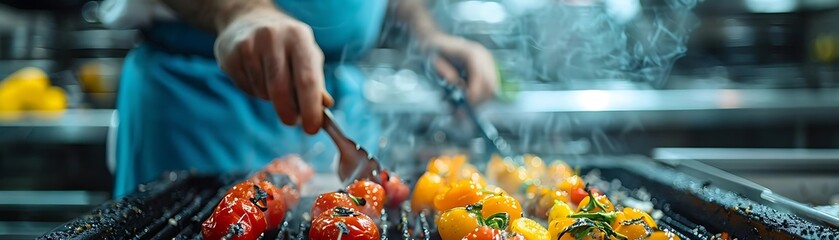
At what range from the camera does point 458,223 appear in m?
1.21

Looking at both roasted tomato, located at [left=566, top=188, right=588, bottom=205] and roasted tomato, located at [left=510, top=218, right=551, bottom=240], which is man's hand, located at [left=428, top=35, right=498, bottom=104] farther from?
roasted tomato, located at [left=510, top=218, right=551, bottom=240]

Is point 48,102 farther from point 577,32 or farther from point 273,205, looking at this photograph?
point 577,32

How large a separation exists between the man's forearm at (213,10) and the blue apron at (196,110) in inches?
12.2

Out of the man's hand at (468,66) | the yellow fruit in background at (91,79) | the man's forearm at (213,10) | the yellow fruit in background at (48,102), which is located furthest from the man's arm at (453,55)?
the yellow fruit in background at (91,79)

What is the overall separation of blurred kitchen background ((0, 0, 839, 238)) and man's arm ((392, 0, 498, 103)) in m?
0.19

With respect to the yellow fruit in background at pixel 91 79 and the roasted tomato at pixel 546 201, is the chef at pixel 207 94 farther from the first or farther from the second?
the yellow fruit in background at pixel 91 79

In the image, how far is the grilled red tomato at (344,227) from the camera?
1119 millimetres

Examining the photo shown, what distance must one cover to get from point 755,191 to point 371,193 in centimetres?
85

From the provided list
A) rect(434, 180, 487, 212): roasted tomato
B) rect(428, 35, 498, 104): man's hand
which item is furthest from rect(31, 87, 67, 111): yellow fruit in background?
rect(434, 180, 487, 212): roasted tomato

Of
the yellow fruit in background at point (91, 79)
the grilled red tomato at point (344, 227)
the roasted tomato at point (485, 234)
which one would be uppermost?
the roasted tomato at point (485, 234)

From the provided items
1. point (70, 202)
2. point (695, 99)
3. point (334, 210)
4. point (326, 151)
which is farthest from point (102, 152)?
point (695, 99)

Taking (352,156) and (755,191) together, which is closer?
(755,191)

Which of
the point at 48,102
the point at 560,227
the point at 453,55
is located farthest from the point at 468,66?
the point at 48,102

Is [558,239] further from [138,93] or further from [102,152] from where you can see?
[102,152]
